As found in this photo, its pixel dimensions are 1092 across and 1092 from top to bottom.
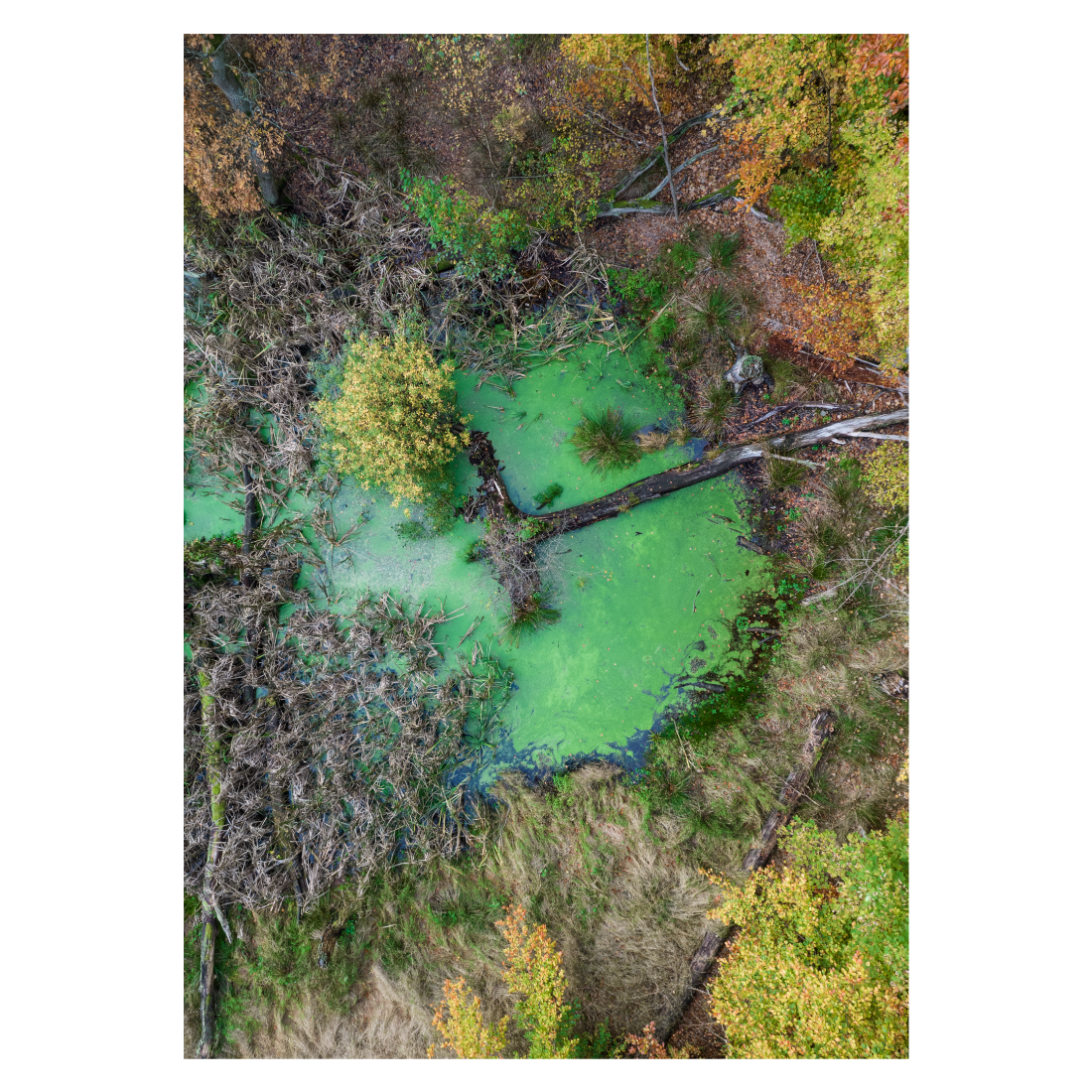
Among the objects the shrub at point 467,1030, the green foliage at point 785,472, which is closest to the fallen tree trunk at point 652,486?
the green foliage at point 785,472

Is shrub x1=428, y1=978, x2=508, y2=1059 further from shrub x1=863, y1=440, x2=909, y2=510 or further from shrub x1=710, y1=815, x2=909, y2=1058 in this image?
shrub x1=863, y1=440, x2=909, y2=510

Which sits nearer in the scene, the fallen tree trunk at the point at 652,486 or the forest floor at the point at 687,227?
the forest floor at the point at 687,227

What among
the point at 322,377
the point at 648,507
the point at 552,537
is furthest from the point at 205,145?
the point at 648,507

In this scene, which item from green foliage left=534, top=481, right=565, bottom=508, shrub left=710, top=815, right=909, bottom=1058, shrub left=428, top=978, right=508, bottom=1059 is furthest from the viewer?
green foliage left=534, top=481, right=565, bottom=508

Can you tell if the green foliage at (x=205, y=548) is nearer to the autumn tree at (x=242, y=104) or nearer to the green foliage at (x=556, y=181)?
the autumn tree at (x=242, y=104)

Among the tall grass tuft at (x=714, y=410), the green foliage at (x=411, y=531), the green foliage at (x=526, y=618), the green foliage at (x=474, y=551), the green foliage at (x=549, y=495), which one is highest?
the tall grass tuft at (x=714, y=410)

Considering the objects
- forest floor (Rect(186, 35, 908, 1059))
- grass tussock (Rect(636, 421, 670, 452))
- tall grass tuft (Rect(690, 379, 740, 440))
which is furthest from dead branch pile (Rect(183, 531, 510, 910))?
tall grass tuft (Rect(690, 379, 740, 440))

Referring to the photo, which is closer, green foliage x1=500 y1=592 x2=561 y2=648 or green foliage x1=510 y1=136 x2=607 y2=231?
green foliage x1=510 y1=136 x2=607 y2=231
